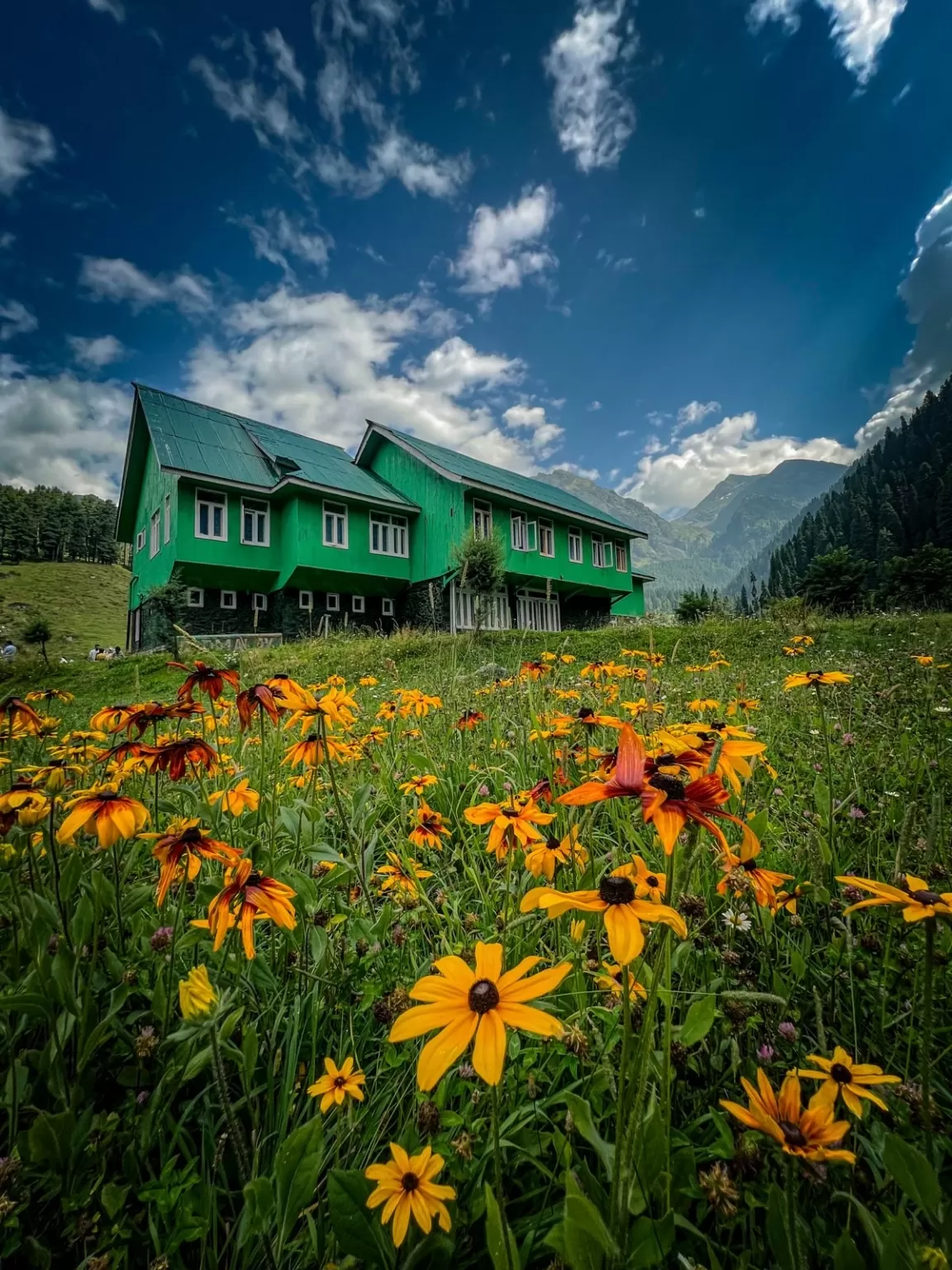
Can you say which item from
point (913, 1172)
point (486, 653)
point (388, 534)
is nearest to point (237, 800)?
point (913, 1172)

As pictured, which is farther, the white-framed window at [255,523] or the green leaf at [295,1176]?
the white-framed window at [255,523]

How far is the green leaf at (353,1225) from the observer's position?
2.28 ft

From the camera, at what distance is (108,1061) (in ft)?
3.53

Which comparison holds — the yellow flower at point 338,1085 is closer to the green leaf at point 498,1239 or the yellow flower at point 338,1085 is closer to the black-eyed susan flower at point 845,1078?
the green leaf at point 498,1239

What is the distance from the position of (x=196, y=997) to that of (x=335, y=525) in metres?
15.9

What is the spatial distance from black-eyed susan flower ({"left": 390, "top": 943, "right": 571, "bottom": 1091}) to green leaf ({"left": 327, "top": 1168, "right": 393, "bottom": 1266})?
0.30 m

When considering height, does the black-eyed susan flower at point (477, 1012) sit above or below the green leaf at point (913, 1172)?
above

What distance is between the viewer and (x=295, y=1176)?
719mm

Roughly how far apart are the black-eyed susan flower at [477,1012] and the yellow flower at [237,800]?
2.96 ft

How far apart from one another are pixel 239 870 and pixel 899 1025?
1461mm

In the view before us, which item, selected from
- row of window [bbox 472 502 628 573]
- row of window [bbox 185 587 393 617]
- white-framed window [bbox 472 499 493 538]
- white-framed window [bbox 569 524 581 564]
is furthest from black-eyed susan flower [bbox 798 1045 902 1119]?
white-framed window [bbox 569 524 581 564]

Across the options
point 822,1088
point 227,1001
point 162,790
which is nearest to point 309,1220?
point 227,1001

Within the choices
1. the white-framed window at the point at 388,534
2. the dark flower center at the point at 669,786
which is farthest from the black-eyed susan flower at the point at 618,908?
the white-framed window at the point at 388,534

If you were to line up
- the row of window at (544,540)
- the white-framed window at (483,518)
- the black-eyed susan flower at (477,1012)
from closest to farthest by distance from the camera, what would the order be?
the black-eyed susan flower at (477,1012)
the white-framed window at (483,518)
the row of window at (544,540)
